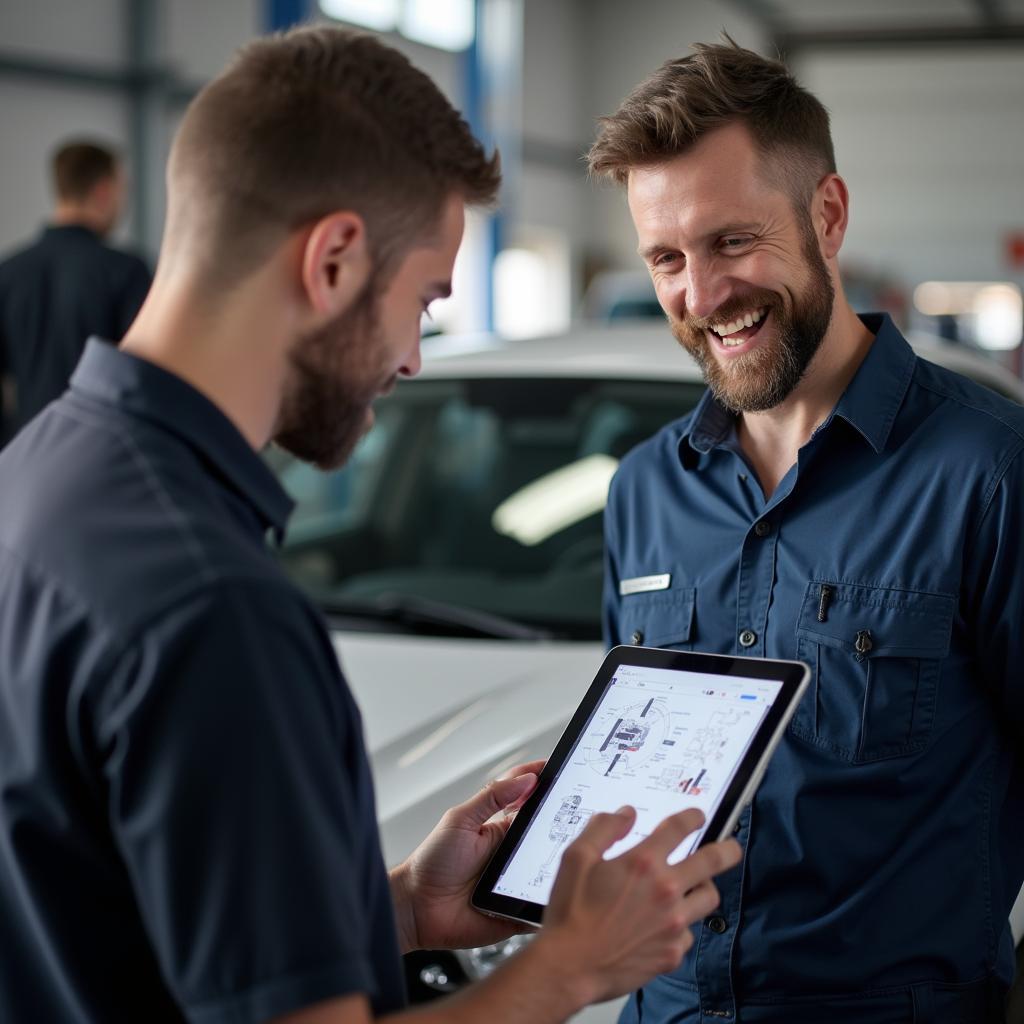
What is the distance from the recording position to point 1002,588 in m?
1.57

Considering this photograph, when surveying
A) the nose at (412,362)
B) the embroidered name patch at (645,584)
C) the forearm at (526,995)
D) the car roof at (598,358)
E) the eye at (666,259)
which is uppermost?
the eye at (666,259)

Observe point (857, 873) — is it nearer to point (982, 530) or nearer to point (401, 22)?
point (982, 530)

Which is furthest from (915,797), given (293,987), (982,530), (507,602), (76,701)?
(507,602)

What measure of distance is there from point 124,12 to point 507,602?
9.78 meters

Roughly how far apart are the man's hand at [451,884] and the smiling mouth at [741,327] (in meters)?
A: 0.64

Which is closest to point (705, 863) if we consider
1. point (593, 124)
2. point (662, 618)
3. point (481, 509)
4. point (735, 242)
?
point (662, 618)

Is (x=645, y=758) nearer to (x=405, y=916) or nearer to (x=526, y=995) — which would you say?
(x=405, y=916)

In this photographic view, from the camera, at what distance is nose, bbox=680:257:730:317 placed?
5.90 ft

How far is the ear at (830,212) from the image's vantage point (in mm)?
1864

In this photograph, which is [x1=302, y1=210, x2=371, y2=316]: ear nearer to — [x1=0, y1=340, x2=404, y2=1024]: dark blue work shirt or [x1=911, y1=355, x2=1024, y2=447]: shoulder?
[x1=0, y1=340, x2=404, y2=1024]: dark blue work shirt

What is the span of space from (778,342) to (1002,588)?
0.41 m

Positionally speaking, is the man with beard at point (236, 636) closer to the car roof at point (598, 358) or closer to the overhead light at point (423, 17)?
the car roof at point (598, 358)

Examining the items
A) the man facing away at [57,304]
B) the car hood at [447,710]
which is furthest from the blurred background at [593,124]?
the car hood at [447,710]

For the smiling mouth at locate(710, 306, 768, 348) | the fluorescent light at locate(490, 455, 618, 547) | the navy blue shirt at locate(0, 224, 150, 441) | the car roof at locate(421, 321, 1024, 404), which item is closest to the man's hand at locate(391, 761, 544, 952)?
the smiling mouth at locate(710, 306, 768, 348)
